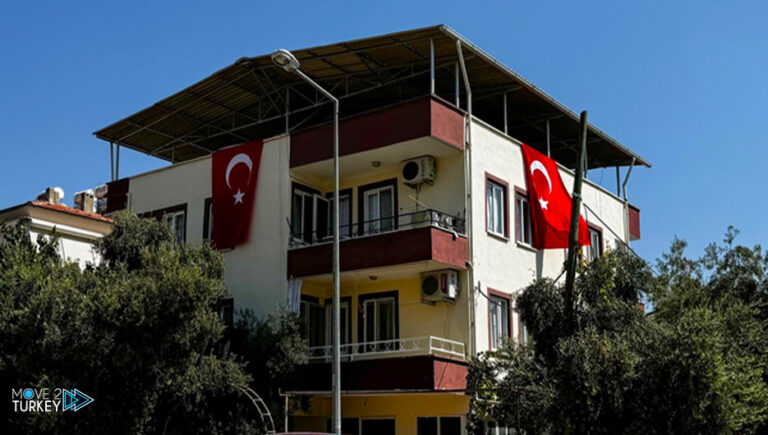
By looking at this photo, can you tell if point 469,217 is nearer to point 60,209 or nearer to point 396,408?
point 396,408

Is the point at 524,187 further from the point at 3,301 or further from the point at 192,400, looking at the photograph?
the point at 3,301

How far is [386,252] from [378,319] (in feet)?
9.70

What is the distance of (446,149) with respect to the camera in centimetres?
2622

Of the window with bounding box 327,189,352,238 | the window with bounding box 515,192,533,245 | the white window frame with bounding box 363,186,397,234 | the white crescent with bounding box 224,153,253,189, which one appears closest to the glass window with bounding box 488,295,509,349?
the window with bounding box 515,192,533,245

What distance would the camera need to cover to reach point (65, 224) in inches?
1193

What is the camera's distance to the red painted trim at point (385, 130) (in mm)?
25250

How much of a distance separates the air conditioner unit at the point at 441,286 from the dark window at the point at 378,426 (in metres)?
3.85

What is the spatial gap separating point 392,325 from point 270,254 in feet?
14.4

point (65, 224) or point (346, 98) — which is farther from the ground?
point (346, 98)

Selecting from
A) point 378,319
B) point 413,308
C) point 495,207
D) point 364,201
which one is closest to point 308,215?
point 364,201

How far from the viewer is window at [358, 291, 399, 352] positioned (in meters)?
27.0

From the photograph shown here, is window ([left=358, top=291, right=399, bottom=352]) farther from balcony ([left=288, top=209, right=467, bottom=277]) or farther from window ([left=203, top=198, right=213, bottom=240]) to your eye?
window ([left=203, top=198, right=213, bottom=240])

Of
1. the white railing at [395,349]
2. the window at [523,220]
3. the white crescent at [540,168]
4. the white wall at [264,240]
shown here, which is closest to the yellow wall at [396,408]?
the white railing at [395,349]

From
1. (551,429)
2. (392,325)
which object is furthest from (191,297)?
(551,429)
